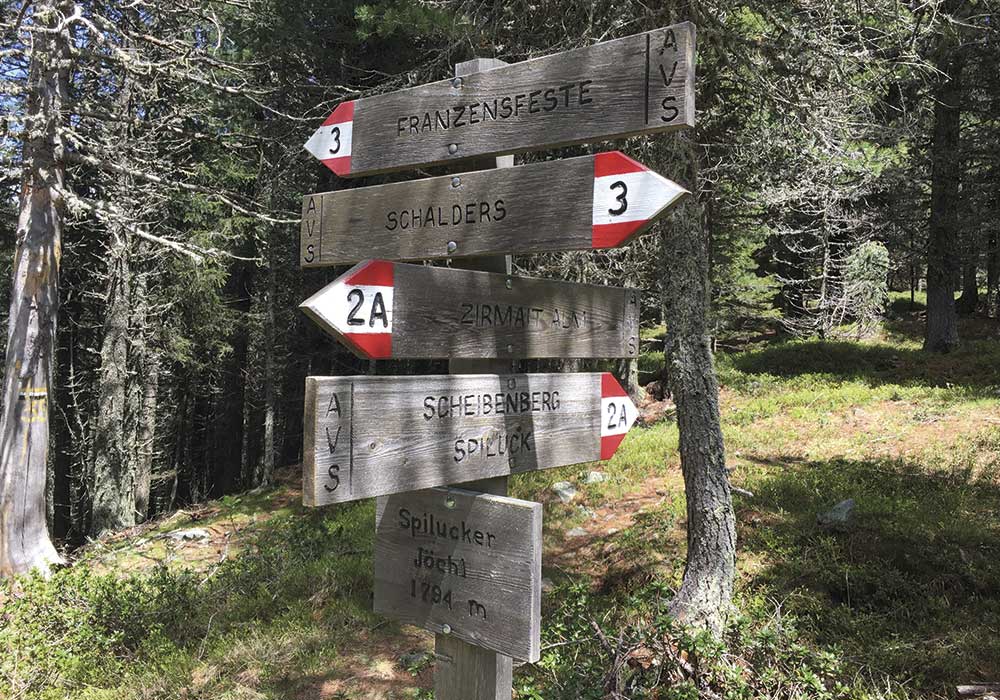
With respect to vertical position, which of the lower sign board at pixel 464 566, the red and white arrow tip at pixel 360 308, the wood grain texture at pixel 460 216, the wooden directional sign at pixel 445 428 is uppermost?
the wood grain texture at pixel 460 216

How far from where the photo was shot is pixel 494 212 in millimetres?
2240

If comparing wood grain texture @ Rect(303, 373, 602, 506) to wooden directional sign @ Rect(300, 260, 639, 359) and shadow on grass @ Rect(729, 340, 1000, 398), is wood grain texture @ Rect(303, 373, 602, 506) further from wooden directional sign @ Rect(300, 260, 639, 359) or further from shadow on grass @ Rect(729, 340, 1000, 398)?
shadow on grass @ Rect(729, 340, 1000, 398)

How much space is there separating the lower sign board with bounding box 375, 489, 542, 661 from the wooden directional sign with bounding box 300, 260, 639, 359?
0.56 meters

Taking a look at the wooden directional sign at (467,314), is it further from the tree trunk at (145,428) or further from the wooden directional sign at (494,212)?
the tree trunk at (145,428)

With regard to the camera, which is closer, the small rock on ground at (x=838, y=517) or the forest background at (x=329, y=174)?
the forest background at (x=329, y=174)

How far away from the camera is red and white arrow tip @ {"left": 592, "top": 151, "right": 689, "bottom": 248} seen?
1.98 m

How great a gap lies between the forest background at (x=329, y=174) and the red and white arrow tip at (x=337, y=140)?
3.22m

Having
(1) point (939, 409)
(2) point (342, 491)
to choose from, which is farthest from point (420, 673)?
(1) point (939, 409)

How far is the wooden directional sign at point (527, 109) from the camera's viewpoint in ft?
6.59

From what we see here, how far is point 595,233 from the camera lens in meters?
2.10

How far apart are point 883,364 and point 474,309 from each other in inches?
558

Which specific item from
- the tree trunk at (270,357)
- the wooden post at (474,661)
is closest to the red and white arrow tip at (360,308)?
the wooden post at (474,661)

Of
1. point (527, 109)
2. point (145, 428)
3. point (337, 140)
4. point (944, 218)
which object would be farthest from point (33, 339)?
point (944, 218)

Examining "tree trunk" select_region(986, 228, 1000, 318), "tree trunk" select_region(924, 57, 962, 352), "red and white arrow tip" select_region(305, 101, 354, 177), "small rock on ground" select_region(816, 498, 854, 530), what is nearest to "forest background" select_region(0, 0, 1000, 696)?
"tree trunk" select_region(924, 57, 962, 352)
